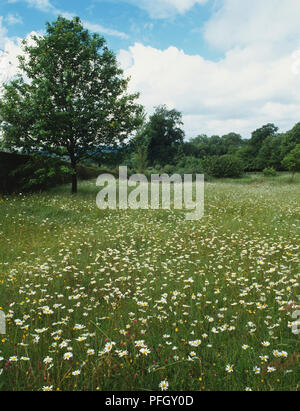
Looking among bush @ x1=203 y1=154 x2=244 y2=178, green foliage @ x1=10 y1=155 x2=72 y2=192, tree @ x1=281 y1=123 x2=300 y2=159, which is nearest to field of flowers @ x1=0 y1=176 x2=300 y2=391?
green foliage @ x1=10 y1=155 x2=72 y2=192

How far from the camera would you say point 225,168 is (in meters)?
49.3

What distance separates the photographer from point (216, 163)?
164 ft

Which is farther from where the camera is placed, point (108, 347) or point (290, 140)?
point (290, 140)

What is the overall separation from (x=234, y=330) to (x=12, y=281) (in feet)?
14.1

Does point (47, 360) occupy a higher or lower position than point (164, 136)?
lower

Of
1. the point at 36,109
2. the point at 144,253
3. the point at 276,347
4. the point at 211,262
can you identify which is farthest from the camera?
the point at 36,109

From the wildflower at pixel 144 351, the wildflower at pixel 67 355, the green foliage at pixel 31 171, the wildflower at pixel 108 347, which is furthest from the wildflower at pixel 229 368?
the green foliage at pixel 31 171

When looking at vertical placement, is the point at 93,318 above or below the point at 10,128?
below

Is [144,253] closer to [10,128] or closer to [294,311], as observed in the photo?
[294,311]

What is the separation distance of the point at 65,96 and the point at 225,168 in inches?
1531

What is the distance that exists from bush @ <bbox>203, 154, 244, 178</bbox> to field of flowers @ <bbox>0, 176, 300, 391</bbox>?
4213 cm

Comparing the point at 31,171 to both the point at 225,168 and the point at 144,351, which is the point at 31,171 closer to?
the point at 144,351
